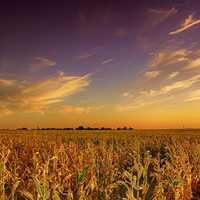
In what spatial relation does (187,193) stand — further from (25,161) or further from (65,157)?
(25,161)

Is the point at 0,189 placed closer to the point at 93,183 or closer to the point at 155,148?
the point at 93,183

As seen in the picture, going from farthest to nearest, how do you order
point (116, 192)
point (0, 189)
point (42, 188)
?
point (116, 192)
point (0, 189)
point (42, 188)

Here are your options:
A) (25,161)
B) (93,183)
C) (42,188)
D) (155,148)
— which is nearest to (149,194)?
(93,183)

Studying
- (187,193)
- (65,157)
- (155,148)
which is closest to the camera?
(187,193)

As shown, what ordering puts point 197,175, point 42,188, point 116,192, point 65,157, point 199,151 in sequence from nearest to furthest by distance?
1. point 42,188
2. point 116,192
3. point 65,157
4. point 197,175
5. point 199,151

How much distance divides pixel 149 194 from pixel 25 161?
493cm

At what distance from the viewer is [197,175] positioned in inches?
362

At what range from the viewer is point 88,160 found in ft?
25.1

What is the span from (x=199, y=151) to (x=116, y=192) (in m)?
4.85

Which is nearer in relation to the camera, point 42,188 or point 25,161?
point 42,188

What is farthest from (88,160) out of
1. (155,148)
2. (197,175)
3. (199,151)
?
(155,148)

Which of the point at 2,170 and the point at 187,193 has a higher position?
the point at 2,170

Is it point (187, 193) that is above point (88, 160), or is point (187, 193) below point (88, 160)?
below

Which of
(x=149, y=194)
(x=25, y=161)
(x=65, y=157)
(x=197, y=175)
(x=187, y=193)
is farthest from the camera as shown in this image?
(x=25, y=161)
